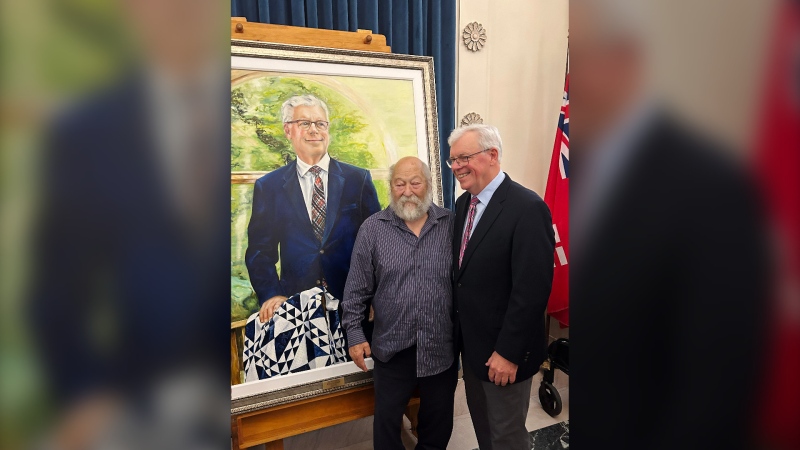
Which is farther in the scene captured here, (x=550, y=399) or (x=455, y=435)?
(x=550, y=399)

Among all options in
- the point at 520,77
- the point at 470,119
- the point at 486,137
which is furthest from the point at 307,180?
the point at 520,77

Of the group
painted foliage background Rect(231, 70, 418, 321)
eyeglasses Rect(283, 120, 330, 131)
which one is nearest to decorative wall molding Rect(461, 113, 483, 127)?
painted foliage background Rect(231, 70, 418, 321)

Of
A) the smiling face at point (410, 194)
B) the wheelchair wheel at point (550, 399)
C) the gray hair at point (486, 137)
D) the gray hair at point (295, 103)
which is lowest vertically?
the wheelchair wheel at point (550, 399)

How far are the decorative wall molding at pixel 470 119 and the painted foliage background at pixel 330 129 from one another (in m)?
0.71

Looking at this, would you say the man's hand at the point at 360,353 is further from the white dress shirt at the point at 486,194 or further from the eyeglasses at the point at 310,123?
the eyeglasses at the point at 310,123

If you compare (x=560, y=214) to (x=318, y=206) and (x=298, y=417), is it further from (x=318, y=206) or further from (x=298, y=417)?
(x=298, y=417)

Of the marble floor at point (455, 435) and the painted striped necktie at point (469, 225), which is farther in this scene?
the marble floor at point (455, 435)

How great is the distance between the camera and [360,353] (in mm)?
1999

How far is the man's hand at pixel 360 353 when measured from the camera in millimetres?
2000

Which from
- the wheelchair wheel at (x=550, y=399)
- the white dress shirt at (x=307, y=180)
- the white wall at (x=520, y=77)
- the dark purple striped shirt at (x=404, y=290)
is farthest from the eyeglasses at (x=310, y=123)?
the wheelchair wheel at (x=550, y=399)

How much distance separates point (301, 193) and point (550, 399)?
1.75 metres
